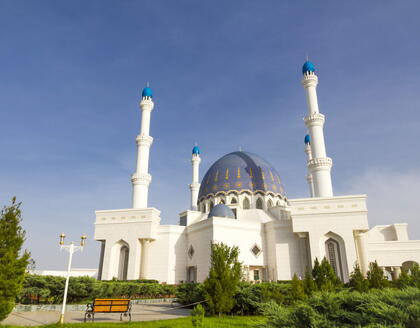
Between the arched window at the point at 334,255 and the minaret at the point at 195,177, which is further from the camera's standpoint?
the minaret at the point at 195,177

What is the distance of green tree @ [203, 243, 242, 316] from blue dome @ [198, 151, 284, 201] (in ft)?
69.9

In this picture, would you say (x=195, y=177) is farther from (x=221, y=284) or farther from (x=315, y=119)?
(x=221, y=284)

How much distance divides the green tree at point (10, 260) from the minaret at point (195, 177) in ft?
97.5

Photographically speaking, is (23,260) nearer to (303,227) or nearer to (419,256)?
(303,227)

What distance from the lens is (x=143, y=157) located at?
2912 cm

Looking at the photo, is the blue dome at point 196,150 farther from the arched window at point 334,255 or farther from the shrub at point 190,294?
the shrub at point 190,294

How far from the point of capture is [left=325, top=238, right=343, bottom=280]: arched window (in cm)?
2208

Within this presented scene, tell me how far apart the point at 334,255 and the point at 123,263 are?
16683 mm

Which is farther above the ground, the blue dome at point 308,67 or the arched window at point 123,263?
the blue dome at point 308,67

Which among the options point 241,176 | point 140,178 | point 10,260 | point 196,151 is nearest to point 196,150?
point 196,151

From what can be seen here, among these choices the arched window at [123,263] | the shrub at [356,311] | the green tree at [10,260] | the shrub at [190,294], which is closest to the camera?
the shrub at [356,311]

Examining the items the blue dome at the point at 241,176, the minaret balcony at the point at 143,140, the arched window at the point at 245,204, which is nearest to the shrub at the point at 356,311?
the minaret balcony at the point at 143,140

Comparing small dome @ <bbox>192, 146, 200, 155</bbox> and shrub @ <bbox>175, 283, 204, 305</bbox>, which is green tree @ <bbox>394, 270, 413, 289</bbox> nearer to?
shrub @ <bbox>175, 283, 204, 305</bbox>

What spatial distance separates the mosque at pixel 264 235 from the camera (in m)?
22.6
